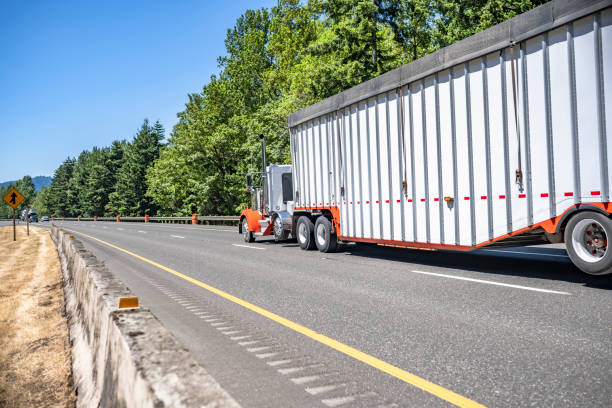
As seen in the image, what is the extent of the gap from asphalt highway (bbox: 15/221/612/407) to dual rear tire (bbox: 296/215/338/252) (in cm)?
279

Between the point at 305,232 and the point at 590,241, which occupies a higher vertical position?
the point at 590,241

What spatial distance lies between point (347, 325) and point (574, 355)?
7.34 ft

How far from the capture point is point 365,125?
11.1 meters

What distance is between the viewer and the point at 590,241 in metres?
6.54

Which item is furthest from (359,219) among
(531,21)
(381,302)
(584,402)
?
(584,402)

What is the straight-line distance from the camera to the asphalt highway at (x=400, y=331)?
11.3 ft

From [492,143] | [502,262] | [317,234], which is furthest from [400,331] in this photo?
[317,234]

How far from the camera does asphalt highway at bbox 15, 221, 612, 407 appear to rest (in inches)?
136

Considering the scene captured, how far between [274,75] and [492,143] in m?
35.4

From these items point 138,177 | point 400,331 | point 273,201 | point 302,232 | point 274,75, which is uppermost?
point 274,75

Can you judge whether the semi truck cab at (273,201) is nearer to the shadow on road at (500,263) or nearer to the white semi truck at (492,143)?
the shadow on road at (500,263)

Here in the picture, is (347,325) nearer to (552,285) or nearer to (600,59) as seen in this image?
(552,285)

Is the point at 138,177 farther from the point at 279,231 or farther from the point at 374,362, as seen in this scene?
the point at 374,362

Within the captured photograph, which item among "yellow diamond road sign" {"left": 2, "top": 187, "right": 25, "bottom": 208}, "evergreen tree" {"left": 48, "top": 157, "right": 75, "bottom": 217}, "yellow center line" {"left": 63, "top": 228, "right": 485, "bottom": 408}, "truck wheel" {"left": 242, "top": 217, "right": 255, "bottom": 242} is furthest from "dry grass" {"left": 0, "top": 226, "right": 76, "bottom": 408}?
"evergreen tree" {"left": 48, "top": 157, "right": 75, "bottom": 217}
